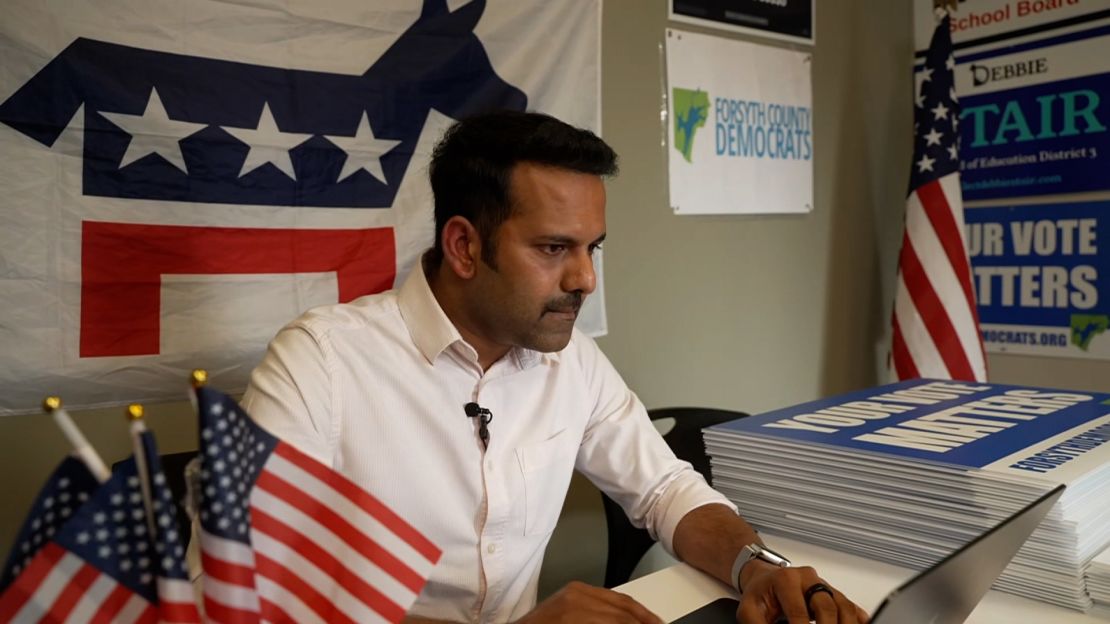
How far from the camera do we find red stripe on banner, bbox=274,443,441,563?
0.77 meters

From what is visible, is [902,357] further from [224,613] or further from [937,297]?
[224,613]

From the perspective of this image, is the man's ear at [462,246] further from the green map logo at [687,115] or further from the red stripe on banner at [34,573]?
the green map logo at [687,115]

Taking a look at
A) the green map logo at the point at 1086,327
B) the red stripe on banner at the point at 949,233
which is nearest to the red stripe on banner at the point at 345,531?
the red stripe on banner at the point at 949,233

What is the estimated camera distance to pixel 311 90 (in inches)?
68.7

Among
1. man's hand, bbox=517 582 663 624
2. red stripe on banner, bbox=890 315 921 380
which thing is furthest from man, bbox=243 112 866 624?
red stripe on banner, bbox=890 315 921 380

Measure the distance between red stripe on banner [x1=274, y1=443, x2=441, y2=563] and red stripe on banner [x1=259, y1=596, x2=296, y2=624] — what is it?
0.11 metres

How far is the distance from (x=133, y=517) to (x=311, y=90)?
1265 mm

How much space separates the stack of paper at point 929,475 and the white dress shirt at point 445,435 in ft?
0.37

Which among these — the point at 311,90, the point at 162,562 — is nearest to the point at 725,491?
the point at 162,562

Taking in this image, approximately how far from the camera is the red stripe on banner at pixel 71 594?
65 cm

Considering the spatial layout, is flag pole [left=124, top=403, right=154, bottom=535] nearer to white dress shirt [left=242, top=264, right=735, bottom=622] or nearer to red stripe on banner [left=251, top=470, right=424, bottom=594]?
red stripe on banner [left=251, top=470, right=424, bottom=594]

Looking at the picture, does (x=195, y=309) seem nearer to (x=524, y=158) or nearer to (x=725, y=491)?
(x=524, y=158)

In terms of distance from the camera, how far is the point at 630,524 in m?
1.83

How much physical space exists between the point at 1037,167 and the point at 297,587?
9.36 ft
